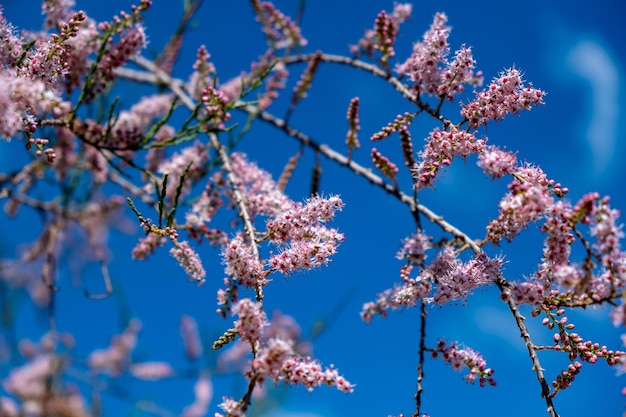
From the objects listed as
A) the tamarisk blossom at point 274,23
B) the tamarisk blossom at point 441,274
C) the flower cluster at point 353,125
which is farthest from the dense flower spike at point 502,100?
the tamarisk blossom at point 274,23

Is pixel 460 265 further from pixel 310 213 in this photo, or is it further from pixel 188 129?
pixel 188 129

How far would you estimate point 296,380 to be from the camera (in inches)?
68.1

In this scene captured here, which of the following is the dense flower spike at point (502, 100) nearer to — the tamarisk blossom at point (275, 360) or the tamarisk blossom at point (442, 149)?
the tamarisk blossom at point (442, 149)

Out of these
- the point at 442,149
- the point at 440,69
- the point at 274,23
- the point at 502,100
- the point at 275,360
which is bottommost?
the point at 275,360

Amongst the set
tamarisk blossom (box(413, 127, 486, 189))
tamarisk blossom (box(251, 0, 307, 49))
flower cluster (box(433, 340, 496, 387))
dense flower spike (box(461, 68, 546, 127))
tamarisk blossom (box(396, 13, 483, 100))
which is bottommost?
flower cluster (box(433, 340, 496, 387))

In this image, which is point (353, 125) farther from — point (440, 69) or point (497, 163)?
point (497, 163)

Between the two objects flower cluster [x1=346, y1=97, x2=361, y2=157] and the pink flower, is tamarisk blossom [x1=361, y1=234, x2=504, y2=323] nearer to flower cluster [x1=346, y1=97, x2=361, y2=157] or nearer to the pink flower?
the pink flower

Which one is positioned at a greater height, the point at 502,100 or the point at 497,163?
the point at 502,100

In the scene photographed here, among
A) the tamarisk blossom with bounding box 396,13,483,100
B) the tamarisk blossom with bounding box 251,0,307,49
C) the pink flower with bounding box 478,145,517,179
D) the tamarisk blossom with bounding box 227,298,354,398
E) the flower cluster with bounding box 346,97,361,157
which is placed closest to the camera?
the tamarisk blossom with bounding box 227,298,354,398

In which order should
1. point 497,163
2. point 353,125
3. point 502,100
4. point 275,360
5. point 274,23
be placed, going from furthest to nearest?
point 274,23
point 353,125
point 502,100
point 497,163
point 275,360

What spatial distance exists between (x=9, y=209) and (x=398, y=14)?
12.8 feet

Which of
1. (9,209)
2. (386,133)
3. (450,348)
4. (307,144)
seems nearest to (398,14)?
(307,144)

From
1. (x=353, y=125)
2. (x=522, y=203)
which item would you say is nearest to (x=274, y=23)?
(x=353, y=125)

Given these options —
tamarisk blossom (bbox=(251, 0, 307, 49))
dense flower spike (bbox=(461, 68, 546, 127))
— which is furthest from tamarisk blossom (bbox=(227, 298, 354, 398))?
tamarisk blossom (bbox=(251, 0, 307, 49))
